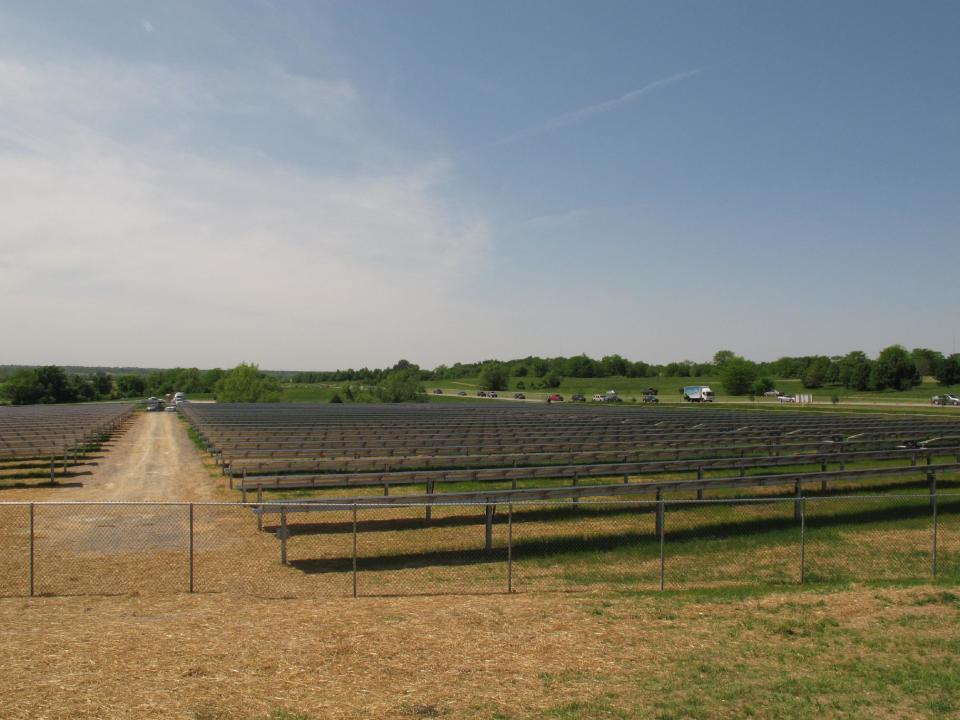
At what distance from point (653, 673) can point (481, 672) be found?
1695mm

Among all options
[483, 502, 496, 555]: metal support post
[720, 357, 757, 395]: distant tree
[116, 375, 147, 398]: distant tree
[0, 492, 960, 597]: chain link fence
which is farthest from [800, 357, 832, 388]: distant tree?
[116, 375, 147, 398]: distant tree

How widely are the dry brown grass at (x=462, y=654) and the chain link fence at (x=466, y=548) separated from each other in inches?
44.7

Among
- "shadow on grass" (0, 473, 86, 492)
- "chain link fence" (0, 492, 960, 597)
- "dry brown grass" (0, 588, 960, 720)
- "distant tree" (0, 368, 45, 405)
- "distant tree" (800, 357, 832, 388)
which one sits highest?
"distant tree" (800, 357, 832, 388)

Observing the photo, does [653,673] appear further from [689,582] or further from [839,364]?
[839,364]

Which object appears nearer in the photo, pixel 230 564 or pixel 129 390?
pixel 230 564

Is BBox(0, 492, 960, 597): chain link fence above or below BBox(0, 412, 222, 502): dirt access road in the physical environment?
above

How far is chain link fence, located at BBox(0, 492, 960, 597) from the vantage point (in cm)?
1056

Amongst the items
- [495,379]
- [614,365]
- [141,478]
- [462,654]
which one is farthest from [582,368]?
[462,654]

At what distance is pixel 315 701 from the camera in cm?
612

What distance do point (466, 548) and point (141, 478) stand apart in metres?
14.7

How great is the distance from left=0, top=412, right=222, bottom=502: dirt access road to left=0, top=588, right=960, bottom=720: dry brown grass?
10815 millimetres

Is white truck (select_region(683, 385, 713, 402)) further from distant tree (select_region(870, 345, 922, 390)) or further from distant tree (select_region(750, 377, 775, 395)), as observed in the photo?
distant tree (select_region(870, 345, 922, 390))

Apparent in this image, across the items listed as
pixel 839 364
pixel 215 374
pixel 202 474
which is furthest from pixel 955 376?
pixel 215 374

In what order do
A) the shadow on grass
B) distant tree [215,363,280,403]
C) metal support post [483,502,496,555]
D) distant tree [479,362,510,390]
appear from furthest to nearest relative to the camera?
distant tree [479,362,510,390] → distant tree [215,363,280,403] → the shadow on grass → metal support post [483,502,496,555]
